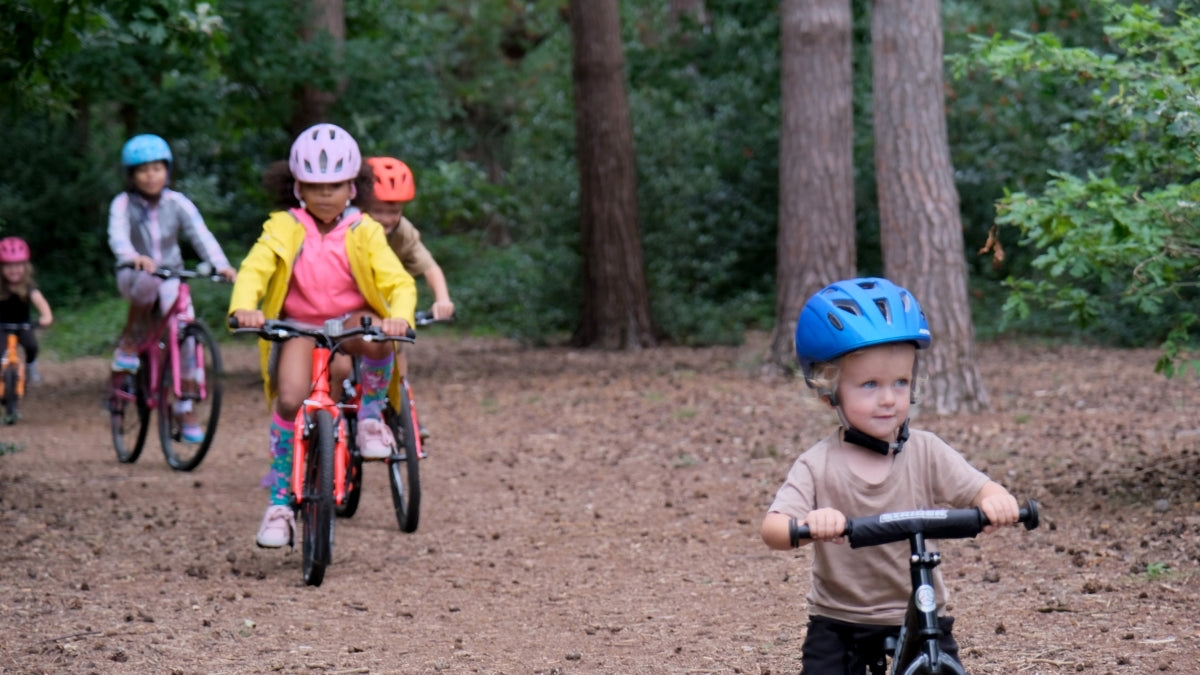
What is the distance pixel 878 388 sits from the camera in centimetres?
373

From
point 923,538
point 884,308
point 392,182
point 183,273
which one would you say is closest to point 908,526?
point 923,538

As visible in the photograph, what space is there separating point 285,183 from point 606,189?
9.61m

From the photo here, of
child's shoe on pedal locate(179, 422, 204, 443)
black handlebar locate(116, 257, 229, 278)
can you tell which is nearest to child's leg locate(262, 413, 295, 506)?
black handlebar locate(116, 257, 229, 278)

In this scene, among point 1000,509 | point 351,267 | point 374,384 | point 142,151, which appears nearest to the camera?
point 1000,509

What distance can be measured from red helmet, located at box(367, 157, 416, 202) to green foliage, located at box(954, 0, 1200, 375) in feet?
10.2

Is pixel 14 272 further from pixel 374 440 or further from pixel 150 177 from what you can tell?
pixel 374 440

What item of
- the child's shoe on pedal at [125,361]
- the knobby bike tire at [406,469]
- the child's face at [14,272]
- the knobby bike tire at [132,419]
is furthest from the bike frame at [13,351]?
the knobby bike tire at [406,469]

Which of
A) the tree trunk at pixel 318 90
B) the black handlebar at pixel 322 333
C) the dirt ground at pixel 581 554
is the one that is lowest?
the dirt ground at pixel 581 554

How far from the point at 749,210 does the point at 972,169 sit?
302cm

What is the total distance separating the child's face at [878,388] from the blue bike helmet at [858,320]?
55mm

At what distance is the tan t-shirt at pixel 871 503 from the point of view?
3676mm

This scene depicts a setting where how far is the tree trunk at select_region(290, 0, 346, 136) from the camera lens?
15.2 metres

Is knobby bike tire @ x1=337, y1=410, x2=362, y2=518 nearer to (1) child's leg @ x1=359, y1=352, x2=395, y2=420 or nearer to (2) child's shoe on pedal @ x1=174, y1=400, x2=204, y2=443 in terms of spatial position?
(1) child's leg @ x1=359, y1=352, x2=395, y2=420

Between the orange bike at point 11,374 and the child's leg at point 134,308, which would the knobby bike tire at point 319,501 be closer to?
the child's leg at point 134,308
